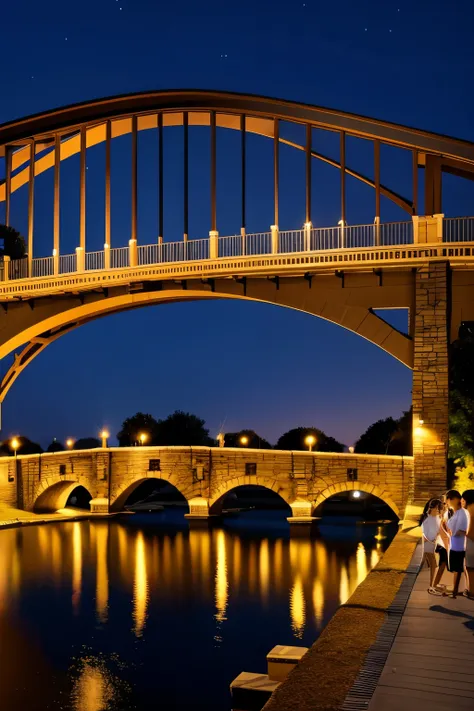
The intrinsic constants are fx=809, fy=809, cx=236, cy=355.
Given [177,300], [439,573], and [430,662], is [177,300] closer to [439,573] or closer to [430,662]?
[439,573]

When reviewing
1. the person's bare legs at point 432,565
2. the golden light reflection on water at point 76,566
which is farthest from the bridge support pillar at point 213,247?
the person's bare legs at point 432,565

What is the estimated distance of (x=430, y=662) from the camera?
8.45 m

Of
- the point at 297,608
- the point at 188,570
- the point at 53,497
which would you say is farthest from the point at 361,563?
the point at 53,497

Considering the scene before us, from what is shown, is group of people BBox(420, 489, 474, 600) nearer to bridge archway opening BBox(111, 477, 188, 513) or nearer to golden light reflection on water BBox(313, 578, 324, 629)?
golden light reflection on water BBox(313, 578, 324, 629)

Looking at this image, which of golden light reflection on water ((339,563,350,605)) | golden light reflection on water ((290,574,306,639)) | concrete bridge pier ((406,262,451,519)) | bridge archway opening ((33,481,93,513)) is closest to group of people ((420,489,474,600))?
golden light reflection on water ((290,574,306,639))

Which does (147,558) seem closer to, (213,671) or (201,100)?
(213,671)

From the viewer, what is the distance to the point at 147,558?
114ft

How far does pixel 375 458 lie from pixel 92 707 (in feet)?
89.5

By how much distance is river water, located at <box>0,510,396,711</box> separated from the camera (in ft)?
54.8

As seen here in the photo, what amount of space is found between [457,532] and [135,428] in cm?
8455

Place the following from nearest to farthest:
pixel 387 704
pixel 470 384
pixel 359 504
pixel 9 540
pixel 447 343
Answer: pixel 387 704
pixel 447 343
pixel 470 384
pixel 9 540
pixel 359 504

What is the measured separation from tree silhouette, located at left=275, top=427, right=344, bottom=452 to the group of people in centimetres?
7716

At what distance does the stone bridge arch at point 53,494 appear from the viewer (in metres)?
50.4

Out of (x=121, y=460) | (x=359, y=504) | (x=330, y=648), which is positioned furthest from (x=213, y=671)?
(x=359, y=504)
